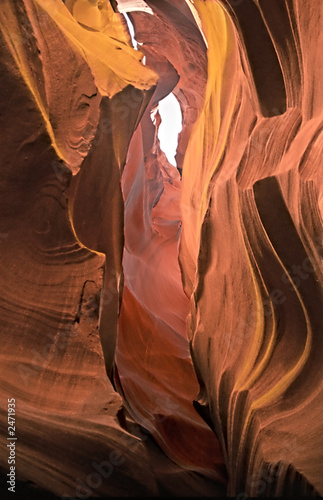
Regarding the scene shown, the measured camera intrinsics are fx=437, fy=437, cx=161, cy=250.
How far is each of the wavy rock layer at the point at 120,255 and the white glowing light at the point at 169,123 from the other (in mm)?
1631

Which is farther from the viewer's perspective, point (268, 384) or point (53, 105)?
point (268, 384)

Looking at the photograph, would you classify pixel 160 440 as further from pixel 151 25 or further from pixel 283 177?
pixel 151 25

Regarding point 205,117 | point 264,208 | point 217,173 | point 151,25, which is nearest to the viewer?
point 264,208

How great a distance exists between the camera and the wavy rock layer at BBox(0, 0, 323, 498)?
1.33m

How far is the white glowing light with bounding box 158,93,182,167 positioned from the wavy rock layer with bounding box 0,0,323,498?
5.35ft

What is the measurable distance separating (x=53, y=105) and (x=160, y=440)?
120 centimetres

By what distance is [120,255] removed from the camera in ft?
5.32

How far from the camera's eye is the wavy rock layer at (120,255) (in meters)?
1.33

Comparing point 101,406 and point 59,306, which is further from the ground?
point 59,306

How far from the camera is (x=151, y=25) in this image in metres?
2.52

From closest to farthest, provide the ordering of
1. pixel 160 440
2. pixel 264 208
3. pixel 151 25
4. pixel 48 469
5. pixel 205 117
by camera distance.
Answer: pixel 48 469
pixel 264 208
pixel 160 440
pixel 205 117
pixel 151 25

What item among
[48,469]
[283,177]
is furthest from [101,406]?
[283,177]

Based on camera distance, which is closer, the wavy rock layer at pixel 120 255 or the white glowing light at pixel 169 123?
the wavy rock layer at pixel 120 255

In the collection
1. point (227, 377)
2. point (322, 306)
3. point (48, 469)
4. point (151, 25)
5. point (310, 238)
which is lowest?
point (48, 469)
